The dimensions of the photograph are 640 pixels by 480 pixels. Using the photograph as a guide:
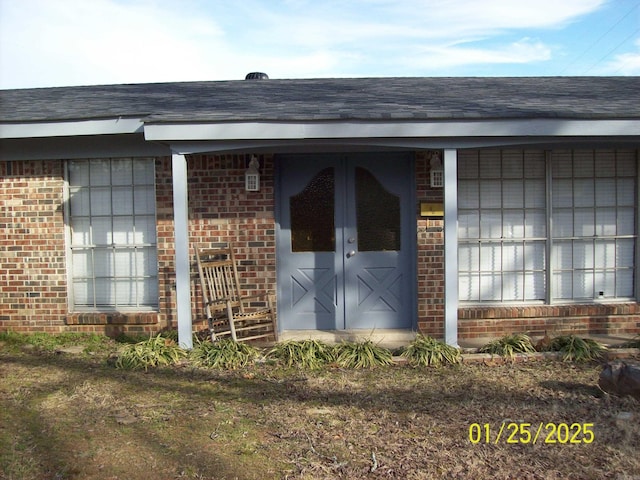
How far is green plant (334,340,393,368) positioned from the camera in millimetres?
5699

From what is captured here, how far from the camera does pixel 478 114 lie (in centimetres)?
560

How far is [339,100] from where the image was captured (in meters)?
6.51

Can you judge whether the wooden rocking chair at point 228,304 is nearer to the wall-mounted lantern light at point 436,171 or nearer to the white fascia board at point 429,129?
the white fascia board at point 429,129

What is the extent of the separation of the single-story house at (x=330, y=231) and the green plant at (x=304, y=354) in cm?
114

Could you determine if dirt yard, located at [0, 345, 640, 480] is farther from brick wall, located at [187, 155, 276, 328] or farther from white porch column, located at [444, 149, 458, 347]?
brick wall, located at [187, 155, 276, 328]

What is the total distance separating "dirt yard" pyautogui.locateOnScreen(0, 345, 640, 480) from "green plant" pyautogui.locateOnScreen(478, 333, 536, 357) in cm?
23

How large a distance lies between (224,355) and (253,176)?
6.61 ft

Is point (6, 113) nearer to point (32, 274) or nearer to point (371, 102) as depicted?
point (32, 274)

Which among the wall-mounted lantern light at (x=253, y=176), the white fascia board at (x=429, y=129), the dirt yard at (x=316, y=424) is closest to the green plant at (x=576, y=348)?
the dirt yard at (x=316, y=424)

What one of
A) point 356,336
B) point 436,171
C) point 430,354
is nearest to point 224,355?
point 356,336

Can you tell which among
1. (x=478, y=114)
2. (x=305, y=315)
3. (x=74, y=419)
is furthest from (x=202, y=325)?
(x=478, y=114)

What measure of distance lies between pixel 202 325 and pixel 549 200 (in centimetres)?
414

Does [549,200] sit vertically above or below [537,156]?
below
